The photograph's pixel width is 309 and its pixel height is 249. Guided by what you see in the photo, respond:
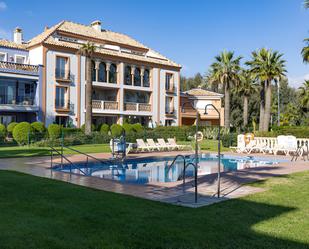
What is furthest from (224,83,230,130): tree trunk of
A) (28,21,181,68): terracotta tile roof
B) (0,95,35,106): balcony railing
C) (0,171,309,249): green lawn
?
(0,171,309,249): green lawn

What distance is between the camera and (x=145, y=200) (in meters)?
8.04

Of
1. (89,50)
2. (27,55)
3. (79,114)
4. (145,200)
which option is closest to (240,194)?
(145,200)

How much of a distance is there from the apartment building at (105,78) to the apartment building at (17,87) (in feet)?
2.98

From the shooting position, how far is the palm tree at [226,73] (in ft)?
142

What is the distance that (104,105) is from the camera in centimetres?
3944

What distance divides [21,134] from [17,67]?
1045 centimetres

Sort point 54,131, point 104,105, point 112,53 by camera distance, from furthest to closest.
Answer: point 112,53, point 104,105, point 54,131

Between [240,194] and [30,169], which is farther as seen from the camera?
[30,169]

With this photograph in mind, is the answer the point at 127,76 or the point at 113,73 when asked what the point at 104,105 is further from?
the point at 127,76

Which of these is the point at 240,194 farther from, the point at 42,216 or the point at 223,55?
the point at 223,55

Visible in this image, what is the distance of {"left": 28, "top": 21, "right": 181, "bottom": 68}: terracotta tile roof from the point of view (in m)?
36.9

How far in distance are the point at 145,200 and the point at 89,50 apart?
89.6 ft

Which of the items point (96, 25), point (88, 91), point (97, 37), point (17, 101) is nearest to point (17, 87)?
point (17, 101)

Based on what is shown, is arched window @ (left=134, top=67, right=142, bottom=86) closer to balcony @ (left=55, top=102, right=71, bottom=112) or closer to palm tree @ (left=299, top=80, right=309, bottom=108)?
balcony @ (left=55, top=102, right=71, bottom=112)
